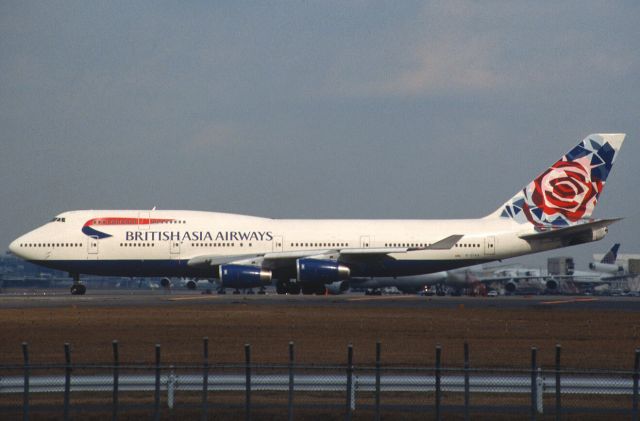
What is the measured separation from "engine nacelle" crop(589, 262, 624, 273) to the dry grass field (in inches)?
3666

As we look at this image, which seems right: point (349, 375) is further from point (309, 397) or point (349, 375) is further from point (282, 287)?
point (282, 287)

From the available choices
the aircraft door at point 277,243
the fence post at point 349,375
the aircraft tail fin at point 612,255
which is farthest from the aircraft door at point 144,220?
the aircraft tail fin at point 612,255

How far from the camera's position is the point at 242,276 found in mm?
54656

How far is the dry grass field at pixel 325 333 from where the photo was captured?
939 inches

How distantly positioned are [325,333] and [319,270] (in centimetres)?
2533

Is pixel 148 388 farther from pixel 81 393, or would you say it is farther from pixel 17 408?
pixel 17 408

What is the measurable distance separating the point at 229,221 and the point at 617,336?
33.1 meters

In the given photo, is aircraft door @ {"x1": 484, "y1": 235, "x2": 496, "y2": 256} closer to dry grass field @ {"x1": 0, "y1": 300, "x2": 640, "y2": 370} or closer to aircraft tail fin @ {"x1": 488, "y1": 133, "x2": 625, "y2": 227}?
aircraft tail fin @ {"x1": 488, "y1": 133, "x2": 625, "y2": 227}

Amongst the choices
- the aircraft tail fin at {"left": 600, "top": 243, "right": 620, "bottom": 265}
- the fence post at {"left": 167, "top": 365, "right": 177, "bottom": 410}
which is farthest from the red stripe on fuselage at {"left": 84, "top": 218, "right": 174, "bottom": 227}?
the aircraft tail fin at {"left": 600, "top": 243, "right": 620, "bottom": 265}

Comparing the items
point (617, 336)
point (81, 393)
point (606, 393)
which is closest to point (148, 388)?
point (81, 393)

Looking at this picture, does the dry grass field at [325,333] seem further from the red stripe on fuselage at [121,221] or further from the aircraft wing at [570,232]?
the red stripe on fuselage at [121,221]

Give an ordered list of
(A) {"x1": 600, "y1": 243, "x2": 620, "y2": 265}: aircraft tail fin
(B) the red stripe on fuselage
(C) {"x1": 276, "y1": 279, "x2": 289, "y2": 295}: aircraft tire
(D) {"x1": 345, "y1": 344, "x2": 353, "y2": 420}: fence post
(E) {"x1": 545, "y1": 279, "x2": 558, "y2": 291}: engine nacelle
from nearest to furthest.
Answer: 1. (D) {"x1": 345, "y1": 344, "x2": 353, "y2": 420}: fence post
2. (B) the red stripe on fuselage
3. (C) {"x1": 276, "y1": 279, "x2": 289, "y2": 295}: aircraft tire
4. (E) {"x1": 545, "y1": 279, "x2": 558, "y2": 291}: engine nacelle
5. (A) {"x1": 600, "y1": 243, "x2": 620, "y2": 265}: aircraft tail fin

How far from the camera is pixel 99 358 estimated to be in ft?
74.4

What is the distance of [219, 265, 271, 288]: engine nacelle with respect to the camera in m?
54.5
